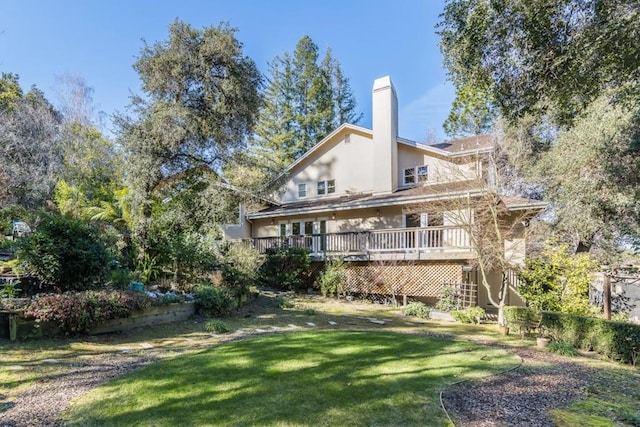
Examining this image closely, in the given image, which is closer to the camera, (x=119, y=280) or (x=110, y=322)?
(x=110, y=322)

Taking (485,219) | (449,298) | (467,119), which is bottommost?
(449,298)

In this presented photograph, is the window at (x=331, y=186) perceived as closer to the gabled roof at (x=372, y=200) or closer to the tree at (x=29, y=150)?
the gabled roof at (x=372, y=200)

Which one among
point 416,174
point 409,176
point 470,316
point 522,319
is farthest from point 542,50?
point 409,176

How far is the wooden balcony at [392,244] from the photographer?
1413 cm

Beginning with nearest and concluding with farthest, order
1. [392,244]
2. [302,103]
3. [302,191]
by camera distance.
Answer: [392,244] < [302,191] < [302,103]

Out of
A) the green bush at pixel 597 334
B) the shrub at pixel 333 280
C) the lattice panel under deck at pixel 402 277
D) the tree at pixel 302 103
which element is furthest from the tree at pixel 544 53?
the tree at pixel 302 103

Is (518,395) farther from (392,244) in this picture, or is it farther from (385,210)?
(385,210)

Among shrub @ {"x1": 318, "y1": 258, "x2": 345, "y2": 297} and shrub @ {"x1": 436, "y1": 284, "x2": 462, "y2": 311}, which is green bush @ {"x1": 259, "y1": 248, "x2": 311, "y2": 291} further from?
shrub @ {"x1": 436, "y1": 284, "x2": 462, "y2": 311}

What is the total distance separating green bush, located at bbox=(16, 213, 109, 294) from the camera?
736cm

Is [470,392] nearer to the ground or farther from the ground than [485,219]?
nearer to the ground

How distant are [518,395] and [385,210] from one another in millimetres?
13252

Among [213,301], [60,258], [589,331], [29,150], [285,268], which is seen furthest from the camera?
[29,150]

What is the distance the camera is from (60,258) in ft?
24.7

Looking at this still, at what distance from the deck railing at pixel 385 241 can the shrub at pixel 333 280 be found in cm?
97
